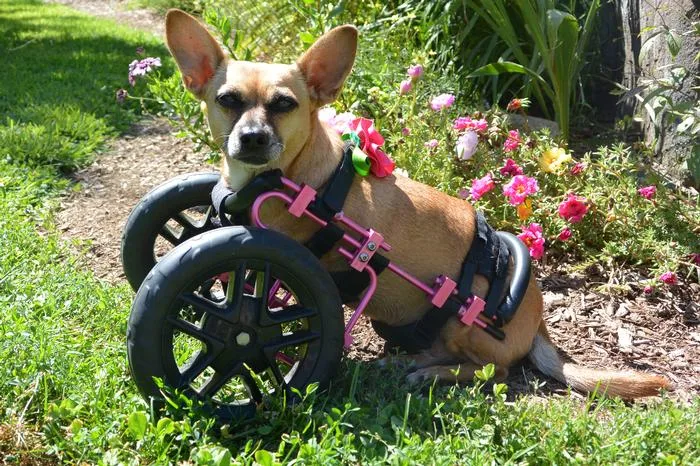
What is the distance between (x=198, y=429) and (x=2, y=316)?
122 centimetres

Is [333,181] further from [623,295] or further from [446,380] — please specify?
[623,295]

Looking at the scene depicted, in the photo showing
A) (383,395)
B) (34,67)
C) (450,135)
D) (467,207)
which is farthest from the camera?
(34,67)

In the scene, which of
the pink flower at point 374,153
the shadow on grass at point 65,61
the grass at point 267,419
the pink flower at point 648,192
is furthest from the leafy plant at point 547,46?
the shadow on grass at point 65,61

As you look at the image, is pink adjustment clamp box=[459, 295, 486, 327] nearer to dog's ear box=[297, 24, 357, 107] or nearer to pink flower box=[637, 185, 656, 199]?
dog's ear box=[297, 24, 357, 107]

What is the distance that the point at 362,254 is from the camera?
3.15m

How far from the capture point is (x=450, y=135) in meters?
4.70

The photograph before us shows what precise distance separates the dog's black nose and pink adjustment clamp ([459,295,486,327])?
3.54ft

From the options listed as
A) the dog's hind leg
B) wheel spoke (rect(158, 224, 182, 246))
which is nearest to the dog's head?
wheel spoke (rect(158, 224, 182, 246))

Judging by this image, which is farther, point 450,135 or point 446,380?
point 450,135

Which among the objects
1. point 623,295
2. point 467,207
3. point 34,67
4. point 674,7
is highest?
point 674,7

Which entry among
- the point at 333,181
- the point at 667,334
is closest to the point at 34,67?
the point at 333,181

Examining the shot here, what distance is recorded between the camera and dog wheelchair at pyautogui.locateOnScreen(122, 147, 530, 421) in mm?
2781

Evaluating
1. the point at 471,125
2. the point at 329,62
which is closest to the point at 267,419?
the point at 329,62

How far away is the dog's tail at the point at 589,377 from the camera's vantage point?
316cm
